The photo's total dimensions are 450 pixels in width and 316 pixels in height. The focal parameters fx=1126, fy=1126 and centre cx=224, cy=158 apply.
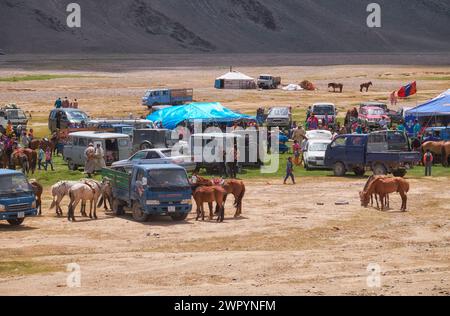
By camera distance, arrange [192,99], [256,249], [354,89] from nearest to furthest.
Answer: [256,249], [192,99], [354,89]

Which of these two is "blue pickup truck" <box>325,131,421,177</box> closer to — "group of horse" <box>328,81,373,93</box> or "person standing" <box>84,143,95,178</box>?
"person standing" <box>84,143,95,178</box>

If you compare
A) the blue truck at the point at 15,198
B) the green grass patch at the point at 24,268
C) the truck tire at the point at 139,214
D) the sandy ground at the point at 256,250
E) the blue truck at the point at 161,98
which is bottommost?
the green grass patch at the point at 24,268

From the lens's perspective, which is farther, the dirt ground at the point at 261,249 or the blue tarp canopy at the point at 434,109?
the blue tarp canopy at the point at 434,109

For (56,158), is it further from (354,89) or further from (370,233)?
(354,89)

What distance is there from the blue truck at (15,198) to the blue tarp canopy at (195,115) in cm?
1950

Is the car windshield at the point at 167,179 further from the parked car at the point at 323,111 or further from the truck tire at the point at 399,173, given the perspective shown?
the parked car at the point at 323,111

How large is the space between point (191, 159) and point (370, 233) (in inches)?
505

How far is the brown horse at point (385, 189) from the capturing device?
31703mm

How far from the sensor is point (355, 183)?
38.2 m

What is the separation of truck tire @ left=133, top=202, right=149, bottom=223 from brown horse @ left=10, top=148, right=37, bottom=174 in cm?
1083

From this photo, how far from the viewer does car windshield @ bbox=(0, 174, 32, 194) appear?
2912cm

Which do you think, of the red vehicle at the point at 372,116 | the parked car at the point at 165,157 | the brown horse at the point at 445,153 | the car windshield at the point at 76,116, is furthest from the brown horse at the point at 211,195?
the red vehicle at the point at 372,116

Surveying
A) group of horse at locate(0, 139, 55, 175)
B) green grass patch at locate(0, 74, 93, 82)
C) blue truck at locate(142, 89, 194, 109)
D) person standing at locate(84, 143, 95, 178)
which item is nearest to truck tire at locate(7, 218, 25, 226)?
person standing at locate(84, 143, 95, 178)

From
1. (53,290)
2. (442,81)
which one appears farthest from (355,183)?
(442,81)
